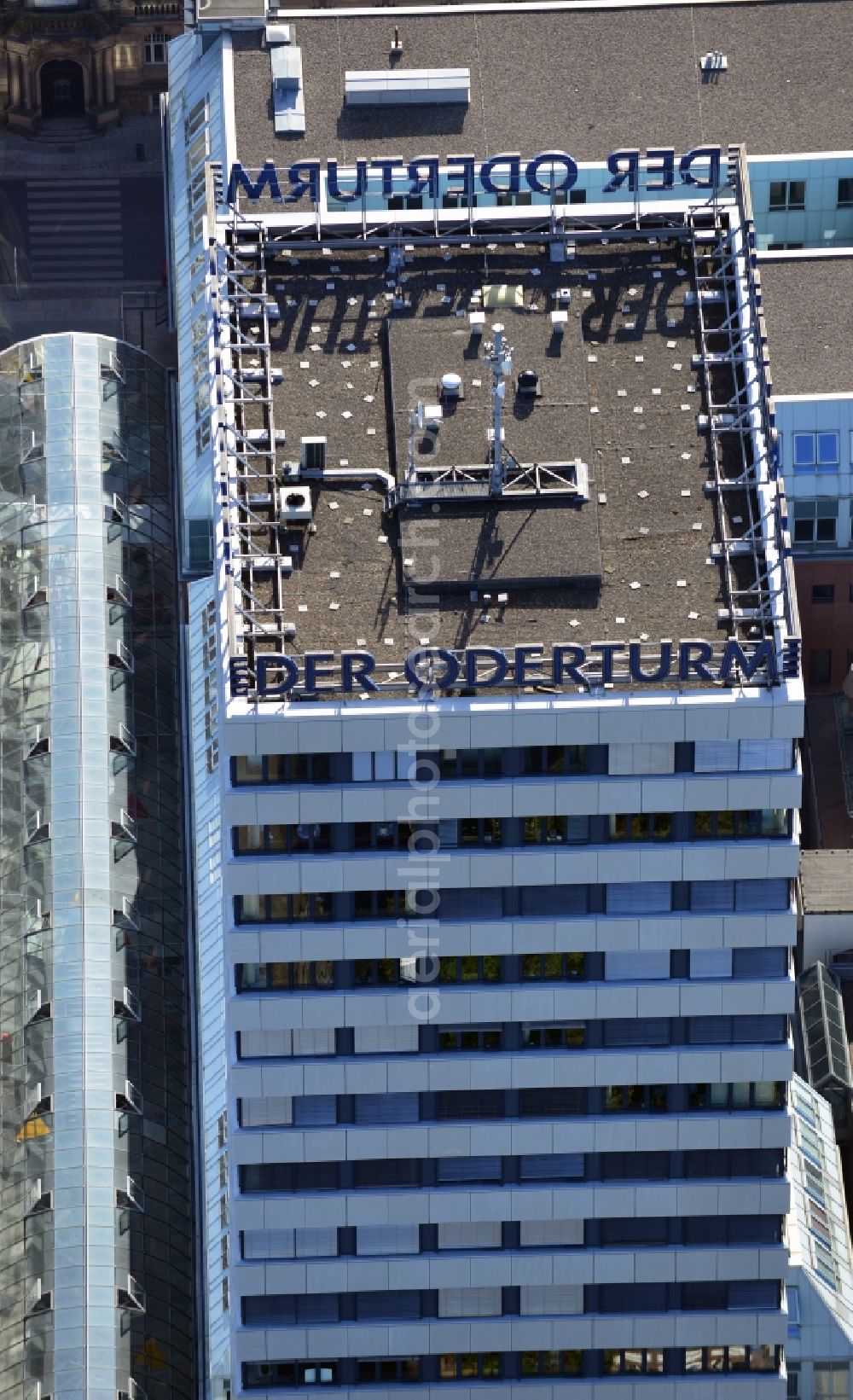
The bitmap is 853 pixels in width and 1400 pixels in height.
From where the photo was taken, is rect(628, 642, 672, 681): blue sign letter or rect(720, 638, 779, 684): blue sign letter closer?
rect(628, 642, 672, 681): blue sign letter

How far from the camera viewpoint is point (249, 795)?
19800cm

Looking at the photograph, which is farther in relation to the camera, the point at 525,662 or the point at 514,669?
the point at 525,662

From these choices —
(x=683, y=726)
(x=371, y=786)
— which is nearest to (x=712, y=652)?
(x=683, y=726)

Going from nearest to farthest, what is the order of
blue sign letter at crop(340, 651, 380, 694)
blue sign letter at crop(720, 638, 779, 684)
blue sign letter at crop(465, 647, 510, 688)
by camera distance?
blue sign letter at crop(340, 651, 380, 694) < blue sign letter at crop(465, 647, 510, 688) < blue sign letter at crop(720, 638, 779, 684)

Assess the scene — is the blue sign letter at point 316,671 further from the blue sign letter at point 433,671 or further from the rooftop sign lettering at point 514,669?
the blue sign letter at point 433,671

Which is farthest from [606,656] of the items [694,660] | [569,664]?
[694,660]

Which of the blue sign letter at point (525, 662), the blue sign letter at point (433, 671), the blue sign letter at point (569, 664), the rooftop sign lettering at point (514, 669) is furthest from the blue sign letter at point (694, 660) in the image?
the blue sign letter at point (433, 671)

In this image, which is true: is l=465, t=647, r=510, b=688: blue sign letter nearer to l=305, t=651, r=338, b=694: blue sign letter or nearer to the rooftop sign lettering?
the rooftop sign lettering

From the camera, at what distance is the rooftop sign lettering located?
19625 cm

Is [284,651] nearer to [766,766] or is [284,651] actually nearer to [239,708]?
[239,708]

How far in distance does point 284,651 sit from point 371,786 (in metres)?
7.53

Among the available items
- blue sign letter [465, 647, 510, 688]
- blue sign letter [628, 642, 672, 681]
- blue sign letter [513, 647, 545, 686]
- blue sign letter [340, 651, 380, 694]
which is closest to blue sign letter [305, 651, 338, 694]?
blue sign letter [340, 651, 380, 694]

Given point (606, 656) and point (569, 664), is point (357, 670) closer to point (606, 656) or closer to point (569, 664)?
point (569, 664)

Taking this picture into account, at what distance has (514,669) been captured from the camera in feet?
646
